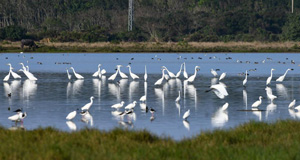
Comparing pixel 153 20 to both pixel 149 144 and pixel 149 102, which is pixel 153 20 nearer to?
pixel 149 102

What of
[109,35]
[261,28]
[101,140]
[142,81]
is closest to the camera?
[101,140]

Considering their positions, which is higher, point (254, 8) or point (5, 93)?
point (254, 8)

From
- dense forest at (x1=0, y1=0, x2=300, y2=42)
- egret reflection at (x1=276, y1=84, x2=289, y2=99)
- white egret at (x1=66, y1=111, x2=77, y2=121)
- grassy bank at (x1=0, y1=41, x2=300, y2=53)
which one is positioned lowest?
egret reflection at (x1=276, y1=84, x2=289, y2=99)

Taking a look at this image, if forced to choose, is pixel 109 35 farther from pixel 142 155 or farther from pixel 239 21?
pixel 142 155

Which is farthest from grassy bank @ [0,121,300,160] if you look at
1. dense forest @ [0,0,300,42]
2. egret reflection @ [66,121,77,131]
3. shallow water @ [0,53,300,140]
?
dense forest @ [0,0,300,42]

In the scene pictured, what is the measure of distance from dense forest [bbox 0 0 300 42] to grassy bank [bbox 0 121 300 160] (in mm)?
74205

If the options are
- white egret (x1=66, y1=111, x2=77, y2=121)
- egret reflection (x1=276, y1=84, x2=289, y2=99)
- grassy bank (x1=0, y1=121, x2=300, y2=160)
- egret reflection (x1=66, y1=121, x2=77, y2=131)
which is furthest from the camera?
egret reflection (x1=276, y1=84, x2=289, y2=99)

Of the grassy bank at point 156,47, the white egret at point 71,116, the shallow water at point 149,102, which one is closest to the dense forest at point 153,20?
the grassy bank at point 156,47

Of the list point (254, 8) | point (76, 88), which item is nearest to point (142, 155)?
point (76, 88)

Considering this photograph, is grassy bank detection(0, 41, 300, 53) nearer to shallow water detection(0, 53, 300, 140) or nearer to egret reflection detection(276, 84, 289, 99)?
shallow water detection(0, 53, 300, 140)

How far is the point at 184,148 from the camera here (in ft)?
37.1

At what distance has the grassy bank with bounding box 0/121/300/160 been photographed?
10.4 meters

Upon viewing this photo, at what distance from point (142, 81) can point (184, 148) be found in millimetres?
20428

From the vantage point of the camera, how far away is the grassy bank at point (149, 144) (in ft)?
34.0
